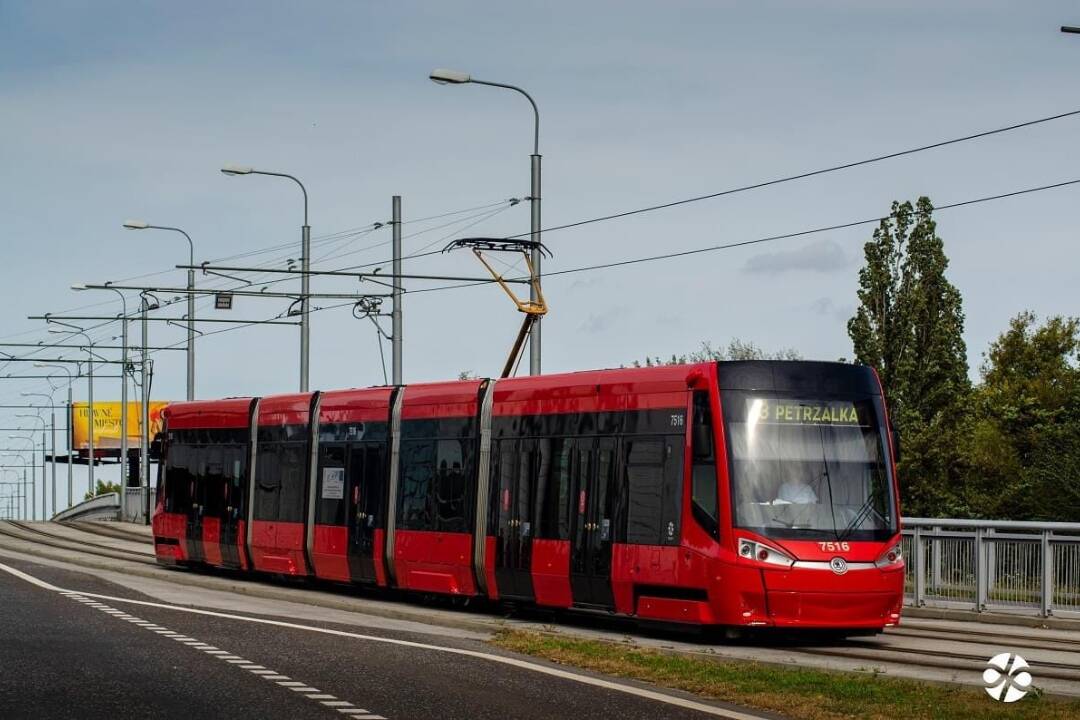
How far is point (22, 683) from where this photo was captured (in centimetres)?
1416

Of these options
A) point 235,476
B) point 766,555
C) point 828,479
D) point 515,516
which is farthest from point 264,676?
point 235,476

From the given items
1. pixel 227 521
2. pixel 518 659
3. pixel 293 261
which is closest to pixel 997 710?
pixel 518 659

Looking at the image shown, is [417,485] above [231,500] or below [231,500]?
above

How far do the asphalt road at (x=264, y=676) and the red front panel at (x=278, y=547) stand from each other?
21.2ft

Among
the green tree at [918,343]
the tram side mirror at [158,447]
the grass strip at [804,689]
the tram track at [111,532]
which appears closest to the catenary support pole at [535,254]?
the tram side mirror at [158,447]

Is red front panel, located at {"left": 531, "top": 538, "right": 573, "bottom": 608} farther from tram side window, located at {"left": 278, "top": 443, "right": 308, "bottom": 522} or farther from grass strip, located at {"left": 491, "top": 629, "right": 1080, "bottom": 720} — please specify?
tram side window, located at {"left": 278, "top": 443, "right": 308, "bottom": 522}

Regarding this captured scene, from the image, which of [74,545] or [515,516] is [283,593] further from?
[74,545]

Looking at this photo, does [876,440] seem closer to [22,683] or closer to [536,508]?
[536,508]

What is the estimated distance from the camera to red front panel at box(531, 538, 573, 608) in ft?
69.2

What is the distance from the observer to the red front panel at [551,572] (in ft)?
69.2

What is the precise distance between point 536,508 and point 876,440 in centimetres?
439

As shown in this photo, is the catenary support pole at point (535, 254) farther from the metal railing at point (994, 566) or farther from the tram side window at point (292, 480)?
the metal railing at point (994, 566)

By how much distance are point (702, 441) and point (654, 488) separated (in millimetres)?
962

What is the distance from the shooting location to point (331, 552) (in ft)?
88.1
